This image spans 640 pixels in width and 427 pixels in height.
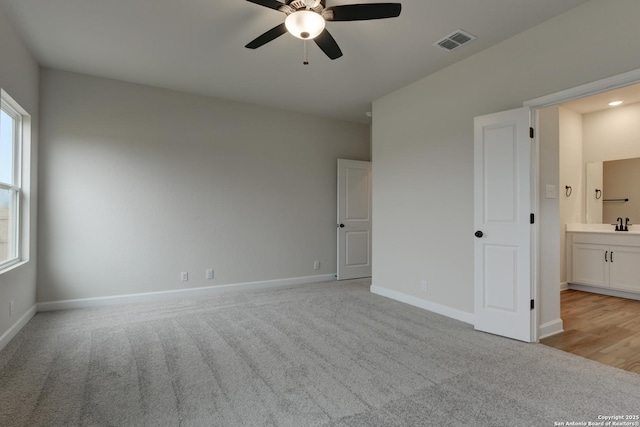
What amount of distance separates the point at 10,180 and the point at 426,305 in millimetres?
4744

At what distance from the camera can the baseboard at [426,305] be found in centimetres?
349

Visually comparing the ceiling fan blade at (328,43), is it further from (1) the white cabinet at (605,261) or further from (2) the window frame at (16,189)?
(1) the white cabinet at (605,261)

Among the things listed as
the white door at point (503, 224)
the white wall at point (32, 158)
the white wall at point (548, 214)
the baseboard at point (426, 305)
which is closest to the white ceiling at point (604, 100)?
the white wall at point (548, 214)

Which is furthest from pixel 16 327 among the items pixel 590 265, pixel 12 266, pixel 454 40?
pixel 590 265

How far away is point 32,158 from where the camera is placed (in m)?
3.55

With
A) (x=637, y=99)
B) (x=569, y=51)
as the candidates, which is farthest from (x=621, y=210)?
(x=569, y=51)

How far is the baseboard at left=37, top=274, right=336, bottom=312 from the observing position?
3854 mm

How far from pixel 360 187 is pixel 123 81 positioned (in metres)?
3.93

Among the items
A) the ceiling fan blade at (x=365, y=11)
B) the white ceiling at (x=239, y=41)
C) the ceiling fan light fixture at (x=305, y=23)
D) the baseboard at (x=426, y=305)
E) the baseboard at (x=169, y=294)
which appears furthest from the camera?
the baseboard at (x=169, y=294)

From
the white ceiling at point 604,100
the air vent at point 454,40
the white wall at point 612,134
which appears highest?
the air vent at point 454,40

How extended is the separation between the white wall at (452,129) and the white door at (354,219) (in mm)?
983

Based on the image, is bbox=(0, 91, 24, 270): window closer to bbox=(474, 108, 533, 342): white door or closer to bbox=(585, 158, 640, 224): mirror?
bbox=(474, 108, 533, 342): white door

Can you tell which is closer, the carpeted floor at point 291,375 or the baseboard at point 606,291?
the carpeted floor at point 291,375

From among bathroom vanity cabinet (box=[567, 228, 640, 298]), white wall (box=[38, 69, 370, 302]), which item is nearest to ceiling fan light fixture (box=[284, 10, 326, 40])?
white wall (box=[38, 69, 370, 302])
